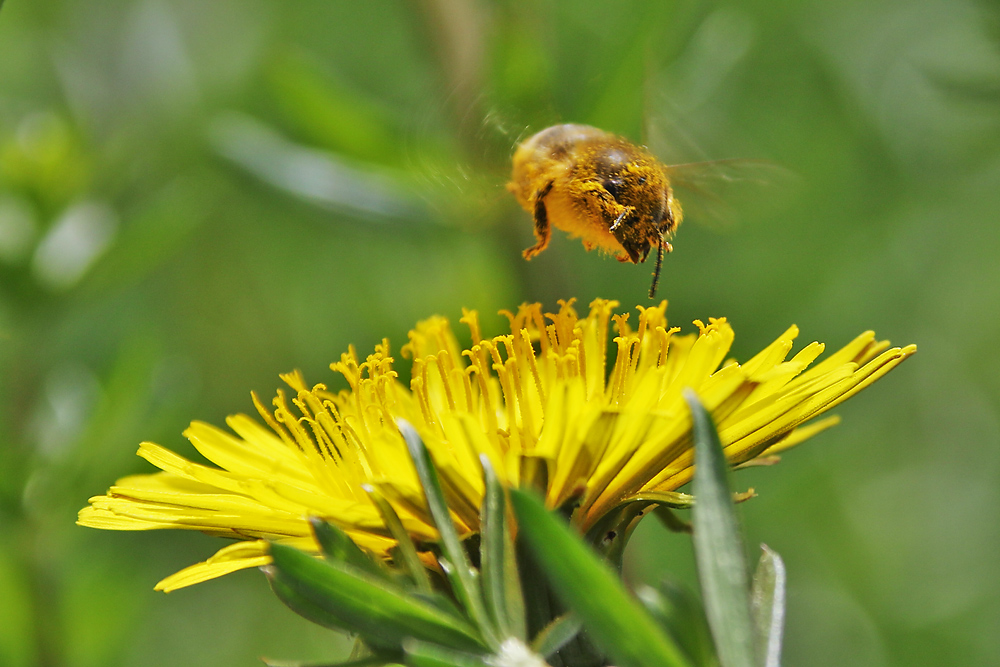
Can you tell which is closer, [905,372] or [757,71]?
[905,372]

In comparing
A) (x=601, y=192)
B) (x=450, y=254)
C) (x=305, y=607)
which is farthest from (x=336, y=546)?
(x=450, y=254)

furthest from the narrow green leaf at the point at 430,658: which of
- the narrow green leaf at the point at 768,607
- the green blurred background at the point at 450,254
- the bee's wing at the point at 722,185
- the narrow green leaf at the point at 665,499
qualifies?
the green blurred background at the point at 450,254

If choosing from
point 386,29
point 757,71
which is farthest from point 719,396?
point 386,29

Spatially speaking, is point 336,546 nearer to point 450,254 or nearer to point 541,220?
point 541,220

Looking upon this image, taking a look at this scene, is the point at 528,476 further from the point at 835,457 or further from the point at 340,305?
the point at 340,305

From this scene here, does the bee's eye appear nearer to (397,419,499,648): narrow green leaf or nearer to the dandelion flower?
the dandelion flower

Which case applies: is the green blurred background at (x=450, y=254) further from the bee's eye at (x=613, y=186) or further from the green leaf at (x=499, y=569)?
the green leaf at (x=499, y=569)
